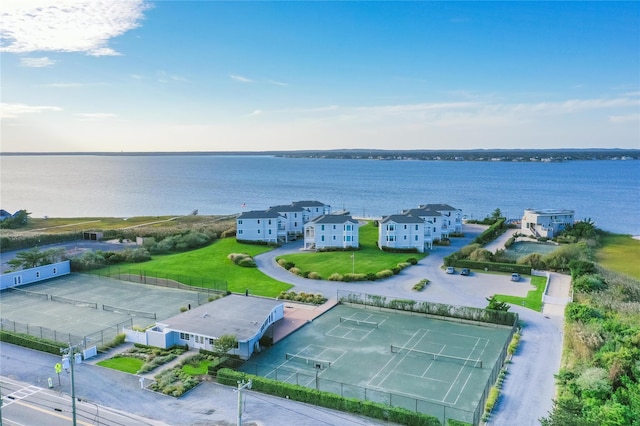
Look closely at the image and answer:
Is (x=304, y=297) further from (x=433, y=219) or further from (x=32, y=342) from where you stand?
(x=433, y=219)

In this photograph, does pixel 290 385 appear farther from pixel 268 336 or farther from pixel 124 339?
pixel 124 339

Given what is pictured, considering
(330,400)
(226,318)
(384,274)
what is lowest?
(330,400)

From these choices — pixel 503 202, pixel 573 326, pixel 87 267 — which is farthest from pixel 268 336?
pixel 503 202

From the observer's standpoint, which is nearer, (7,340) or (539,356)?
(539,356)

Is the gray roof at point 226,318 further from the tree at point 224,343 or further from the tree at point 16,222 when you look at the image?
the tree at point 16,222

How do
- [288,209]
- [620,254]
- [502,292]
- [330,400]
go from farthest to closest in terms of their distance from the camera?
[288,209] → [620,254] → [502,292] → [330,400]

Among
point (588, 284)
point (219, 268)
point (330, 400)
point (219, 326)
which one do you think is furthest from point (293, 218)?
point (330, 400)
